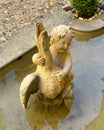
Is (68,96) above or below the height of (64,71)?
below

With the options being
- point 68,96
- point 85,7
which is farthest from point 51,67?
point 85,7

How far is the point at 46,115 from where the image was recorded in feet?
12.2

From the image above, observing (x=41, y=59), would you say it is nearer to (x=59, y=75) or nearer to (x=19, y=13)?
(x=59, y=75)

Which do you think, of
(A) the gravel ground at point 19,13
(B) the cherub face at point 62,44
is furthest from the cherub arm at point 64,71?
(A) the gravel ground at point 19,13

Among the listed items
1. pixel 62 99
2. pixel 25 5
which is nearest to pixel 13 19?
pixel 25 5

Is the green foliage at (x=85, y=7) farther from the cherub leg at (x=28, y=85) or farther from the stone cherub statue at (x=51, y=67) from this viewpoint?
the cherub leg at (x=28, y=85)

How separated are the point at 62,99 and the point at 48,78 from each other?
410 mm

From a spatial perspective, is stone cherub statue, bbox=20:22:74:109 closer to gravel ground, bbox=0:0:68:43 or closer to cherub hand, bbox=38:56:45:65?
cherub hand, bbox=38:56:45:65

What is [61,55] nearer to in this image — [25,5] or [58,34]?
[58,34]

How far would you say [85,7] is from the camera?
4992 mm

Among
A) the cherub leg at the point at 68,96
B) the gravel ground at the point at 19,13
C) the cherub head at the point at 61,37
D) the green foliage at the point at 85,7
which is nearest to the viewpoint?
the cherub head at the point at 61,37

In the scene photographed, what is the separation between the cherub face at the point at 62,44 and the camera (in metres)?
3.31

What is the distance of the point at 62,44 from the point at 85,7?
5.96 feet

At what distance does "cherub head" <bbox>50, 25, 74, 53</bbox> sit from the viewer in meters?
3.29
